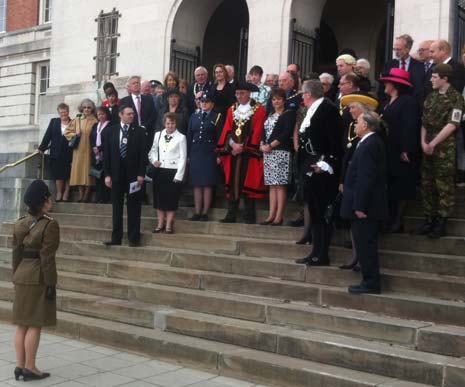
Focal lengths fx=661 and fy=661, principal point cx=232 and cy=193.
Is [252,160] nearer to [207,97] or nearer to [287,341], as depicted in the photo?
[207,97]

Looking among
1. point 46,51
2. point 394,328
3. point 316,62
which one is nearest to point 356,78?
point 394,328

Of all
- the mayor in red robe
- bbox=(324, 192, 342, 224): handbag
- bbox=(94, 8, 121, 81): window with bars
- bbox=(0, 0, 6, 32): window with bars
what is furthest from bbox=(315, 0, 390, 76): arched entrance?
bbox=(0, 0, 6, 32): window with bars

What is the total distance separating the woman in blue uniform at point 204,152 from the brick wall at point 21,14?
16.6 meters

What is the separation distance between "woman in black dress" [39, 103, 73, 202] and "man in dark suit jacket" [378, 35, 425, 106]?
5.99m

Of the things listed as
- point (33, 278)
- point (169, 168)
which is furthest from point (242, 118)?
point (33, 278)

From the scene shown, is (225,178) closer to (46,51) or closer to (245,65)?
(245,65)

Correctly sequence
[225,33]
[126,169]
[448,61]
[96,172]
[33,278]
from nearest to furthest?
1. [33,278]
2. [448,61]
3. [126,169]
4. [96,172]
5. [225,33]

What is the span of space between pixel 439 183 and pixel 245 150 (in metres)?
2.76

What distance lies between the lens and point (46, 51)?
22172mm

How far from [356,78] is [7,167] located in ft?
23.3

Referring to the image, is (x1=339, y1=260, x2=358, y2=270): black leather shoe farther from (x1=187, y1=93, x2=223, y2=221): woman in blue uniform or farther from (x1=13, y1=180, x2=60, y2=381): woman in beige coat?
(x1=13, y1=180, x2=60, y2=381): woman in beige coat

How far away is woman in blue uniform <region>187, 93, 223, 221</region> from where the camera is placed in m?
9.22

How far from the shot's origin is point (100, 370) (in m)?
6.39

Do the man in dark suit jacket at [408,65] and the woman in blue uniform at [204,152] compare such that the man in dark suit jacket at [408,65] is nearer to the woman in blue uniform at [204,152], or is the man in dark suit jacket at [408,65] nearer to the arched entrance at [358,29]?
the woman in blue uniform at [204,152]
